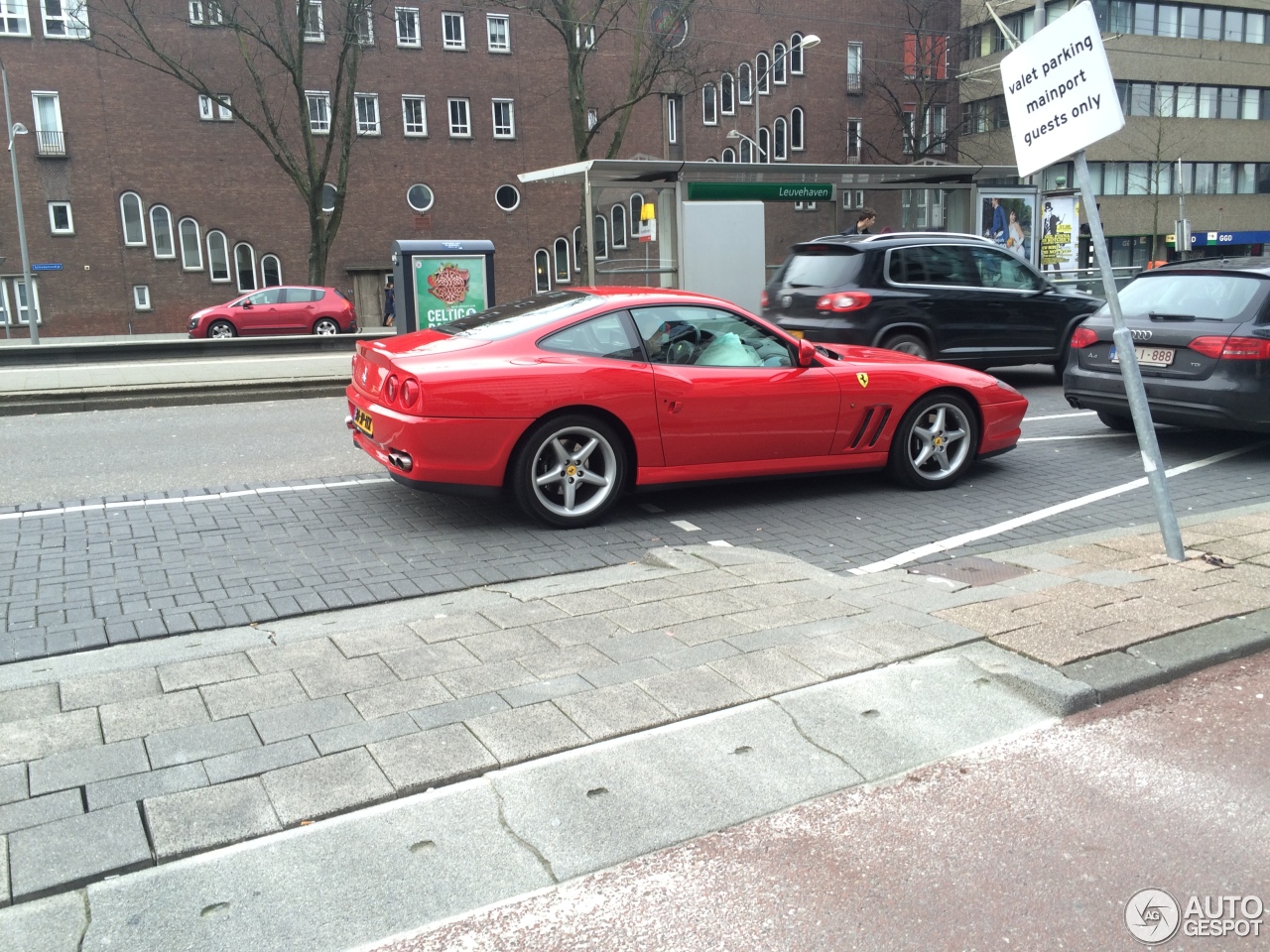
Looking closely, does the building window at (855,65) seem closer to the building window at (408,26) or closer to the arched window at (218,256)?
the building window at (408,26)

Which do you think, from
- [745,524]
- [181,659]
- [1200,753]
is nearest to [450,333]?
[745,524]

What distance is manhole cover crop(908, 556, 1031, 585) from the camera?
5.50m

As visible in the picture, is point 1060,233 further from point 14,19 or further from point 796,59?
point 14,19

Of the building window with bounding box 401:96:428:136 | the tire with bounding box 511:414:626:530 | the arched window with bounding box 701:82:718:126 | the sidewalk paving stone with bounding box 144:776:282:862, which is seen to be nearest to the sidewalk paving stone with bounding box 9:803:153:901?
the sidewalk paving stone with bounding box 144:776:282:862

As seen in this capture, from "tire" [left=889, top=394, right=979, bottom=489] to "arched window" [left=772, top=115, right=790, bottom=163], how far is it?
4316 cm

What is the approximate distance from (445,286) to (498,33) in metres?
29.0

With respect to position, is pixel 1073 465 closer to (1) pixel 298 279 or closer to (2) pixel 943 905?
(2) pixel 943 905

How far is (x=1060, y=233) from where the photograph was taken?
2167 cm

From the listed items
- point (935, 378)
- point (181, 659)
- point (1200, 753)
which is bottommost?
point (1200, 753)

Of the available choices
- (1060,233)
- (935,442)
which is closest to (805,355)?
(935,442)

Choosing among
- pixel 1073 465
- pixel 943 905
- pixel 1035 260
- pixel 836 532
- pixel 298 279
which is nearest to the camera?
pixel 943 905

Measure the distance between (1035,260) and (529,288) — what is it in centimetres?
2644

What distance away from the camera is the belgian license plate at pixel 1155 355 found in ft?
29.1

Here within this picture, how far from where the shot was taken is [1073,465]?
8.67 meters
